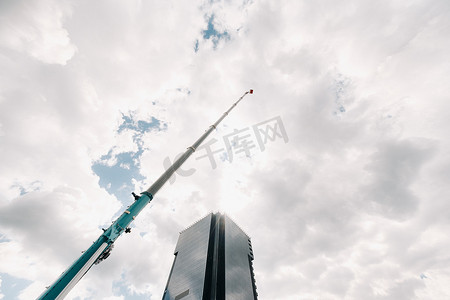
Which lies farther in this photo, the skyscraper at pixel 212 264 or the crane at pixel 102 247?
the skyscraper at pixel 212 264

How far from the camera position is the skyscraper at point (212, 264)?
9125cm

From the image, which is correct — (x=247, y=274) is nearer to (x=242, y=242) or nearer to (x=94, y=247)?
(x=242, y=242)

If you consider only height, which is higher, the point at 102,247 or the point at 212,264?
the point at 212,264

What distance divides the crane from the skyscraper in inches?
3392

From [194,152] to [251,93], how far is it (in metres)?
27.0

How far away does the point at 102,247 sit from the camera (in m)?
16.3

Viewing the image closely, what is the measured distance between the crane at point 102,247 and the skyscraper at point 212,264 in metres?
86.1

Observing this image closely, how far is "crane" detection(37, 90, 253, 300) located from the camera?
13016mm

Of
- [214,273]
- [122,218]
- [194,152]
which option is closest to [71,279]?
[122,218]

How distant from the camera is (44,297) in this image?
12.1 metres

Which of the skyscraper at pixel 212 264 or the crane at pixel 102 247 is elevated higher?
the skyscraper at pixel 212 264

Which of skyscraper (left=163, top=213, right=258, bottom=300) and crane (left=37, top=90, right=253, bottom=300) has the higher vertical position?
skyscraper (left=163, top=213, right=258, bottom=300)

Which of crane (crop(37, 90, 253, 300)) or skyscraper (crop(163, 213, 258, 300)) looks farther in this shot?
skyscraper (crop(163, 213, 258, 300))

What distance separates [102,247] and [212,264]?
4108 inches
